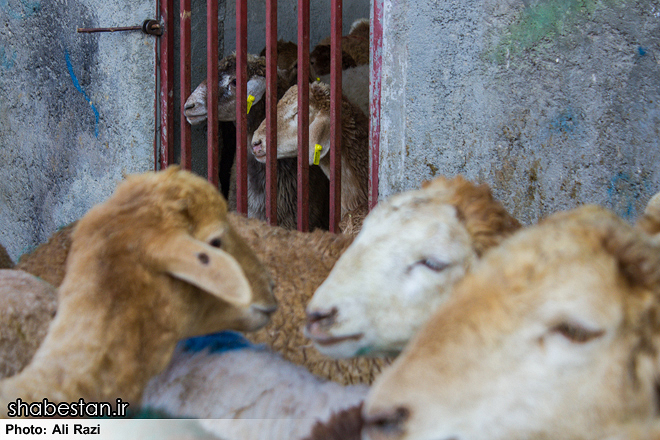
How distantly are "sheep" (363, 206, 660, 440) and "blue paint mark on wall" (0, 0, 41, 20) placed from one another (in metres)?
4.77

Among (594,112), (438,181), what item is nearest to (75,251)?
(438,181)

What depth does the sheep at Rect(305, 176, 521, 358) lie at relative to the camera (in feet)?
5.10

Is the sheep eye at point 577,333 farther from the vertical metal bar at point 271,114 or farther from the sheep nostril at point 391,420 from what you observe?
the vertical metal bar at point 271,114

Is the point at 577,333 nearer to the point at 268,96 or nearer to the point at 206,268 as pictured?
the point at 206,268

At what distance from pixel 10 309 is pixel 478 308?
149cm

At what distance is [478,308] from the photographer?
1.18 meters

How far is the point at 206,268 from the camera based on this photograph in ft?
4.96

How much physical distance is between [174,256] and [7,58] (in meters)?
4.27

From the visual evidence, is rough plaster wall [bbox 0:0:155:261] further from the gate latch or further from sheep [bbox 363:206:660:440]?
sheep [bbox 363:206:660:440]

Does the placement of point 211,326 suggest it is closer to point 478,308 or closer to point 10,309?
point 10,309

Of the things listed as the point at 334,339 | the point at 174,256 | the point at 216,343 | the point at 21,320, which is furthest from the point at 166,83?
the point at 334,339

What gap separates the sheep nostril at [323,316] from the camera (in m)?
1.55

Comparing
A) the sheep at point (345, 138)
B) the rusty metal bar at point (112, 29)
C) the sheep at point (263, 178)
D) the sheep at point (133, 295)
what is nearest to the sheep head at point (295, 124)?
the sheep at point (345, 138)

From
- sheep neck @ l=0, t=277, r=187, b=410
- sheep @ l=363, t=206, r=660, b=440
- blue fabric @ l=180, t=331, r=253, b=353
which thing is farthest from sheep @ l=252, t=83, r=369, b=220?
sheep @ l=363, t=206, r=660, b=440
